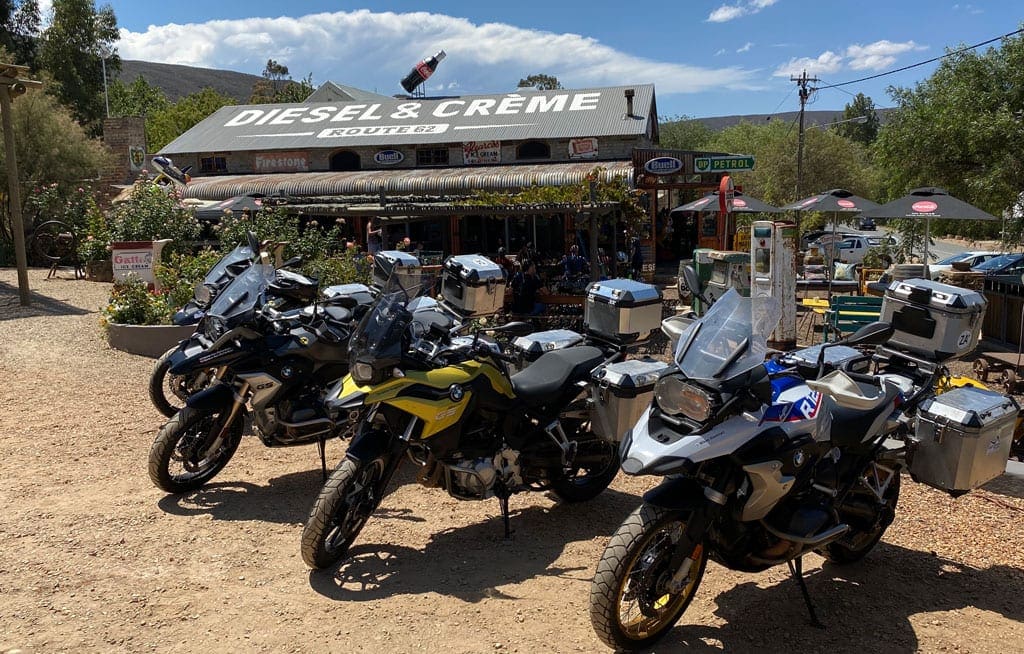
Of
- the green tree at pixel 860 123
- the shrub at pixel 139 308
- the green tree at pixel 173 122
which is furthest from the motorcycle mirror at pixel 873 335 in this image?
the green tree at pixel 860 123

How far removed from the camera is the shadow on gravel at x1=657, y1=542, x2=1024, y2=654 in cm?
354

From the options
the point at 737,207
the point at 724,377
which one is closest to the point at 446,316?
the point at 724,377

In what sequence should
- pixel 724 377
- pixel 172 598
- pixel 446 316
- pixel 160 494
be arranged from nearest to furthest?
pixel 724 377
pixel 172 598
pixel 446 316
pixel 160 494

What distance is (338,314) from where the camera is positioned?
5.79 m

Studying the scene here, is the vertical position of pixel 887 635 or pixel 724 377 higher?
pixel 724 377

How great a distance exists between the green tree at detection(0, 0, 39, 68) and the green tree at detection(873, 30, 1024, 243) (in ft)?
116

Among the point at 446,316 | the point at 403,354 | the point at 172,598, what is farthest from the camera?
the point at 446,316

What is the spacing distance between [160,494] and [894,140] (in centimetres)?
1754

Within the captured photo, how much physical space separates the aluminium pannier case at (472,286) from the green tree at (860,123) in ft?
306

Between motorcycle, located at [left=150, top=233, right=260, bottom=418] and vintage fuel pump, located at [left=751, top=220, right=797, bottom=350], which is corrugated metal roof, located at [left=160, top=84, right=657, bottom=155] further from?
motorcycle, located at [left=150, top=233, right=260, bottom=418]

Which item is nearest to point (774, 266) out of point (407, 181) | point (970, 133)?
point (970, 133)

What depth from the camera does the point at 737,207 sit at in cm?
1697

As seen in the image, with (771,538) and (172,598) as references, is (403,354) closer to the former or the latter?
(172,598)

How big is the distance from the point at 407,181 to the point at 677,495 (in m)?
20.4
